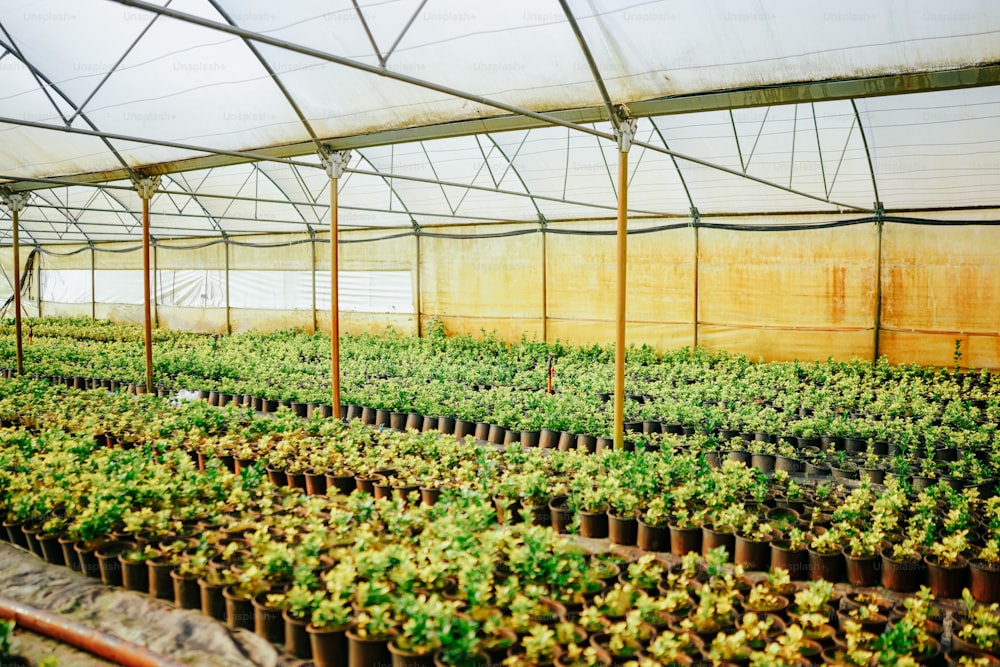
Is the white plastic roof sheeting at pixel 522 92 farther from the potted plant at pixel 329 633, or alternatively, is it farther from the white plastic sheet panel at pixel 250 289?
the white plastic sheet panel at pixel 250 289

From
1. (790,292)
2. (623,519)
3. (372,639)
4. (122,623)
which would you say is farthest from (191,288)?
(372,639)

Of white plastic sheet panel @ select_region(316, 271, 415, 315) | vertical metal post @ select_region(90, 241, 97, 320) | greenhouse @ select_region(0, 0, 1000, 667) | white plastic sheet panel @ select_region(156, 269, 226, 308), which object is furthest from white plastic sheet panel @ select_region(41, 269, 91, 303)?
white plastic sheet panel @ select_region(316, 271, 415, 315)

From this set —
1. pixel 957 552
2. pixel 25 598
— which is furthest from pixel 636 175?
pixel 25 598

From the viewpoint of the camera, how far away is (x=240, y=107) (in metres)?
8.45

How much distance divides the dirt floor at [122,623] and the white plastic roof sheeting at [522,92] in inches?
147

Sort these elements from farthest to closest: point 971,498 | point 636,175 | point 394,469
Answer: point 636,175 < point 394,469 < point 971,498

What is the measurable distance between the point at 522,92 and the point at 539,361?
6.70 metres

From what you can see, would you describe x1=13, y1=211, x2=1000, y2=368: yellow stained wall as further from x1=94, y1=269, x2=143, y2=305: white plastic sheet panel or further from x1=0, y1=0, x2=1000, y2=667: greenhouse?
x1=94, y1=269, x2=143, y2=305: white plastic sheet panel

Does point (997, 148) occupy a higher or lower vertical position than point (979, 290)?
higher

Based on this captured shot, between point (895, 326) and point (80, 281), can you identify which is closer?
point (895, 326)

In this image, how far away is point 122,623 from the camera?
3.98 metres

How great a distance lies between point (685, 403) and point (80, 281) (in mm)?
24499

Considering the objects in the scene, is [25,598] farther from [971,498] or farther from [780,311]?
[780,311]

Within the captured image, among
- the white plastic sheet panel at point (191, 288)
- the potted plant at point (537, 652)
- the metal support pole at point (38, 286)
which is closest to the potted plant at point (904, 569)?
the potted plant at point (537, 652)
